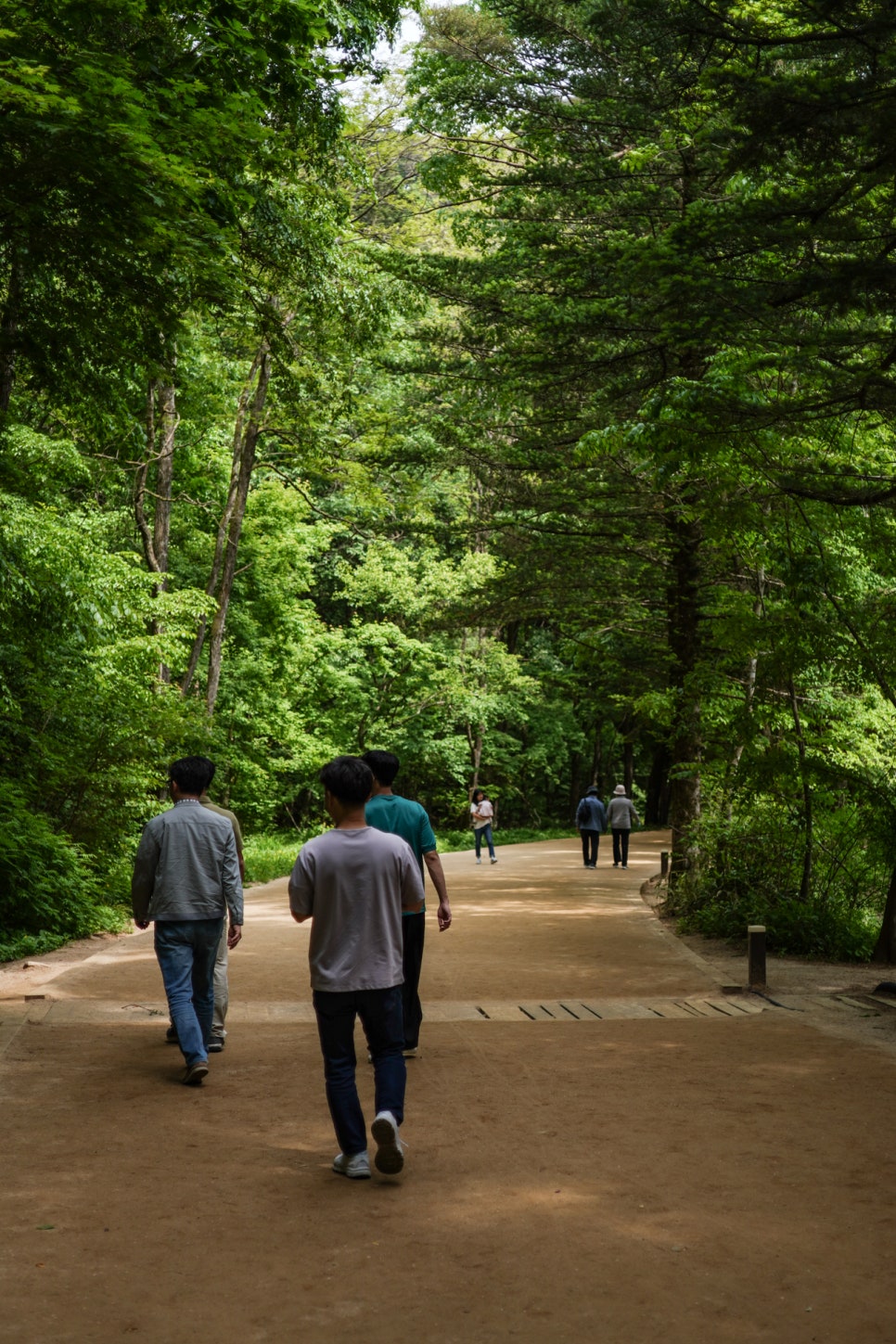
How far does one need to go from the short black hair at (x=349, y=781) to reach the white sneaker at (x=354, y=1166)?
1565 mm

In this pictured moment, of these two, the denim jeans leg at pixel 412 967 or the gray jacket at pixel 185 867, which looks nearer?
the gray jacket at pixel 185 867

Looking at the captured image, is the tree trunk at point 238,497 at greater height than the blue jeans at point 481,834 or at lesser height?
greater

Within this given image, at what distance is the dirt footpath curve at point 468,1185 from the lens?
4086 millimetres

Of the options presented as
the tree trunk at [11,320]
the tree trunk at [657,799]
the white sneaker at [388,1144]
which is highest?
the tree trunk at [11,320]

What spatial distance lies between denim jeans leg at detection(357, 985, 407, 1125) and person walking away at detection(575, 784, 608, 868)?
21629 mm

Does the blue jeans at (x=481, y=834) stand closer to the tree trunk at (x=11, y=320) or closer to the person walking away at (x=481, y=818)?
the person walking away at (x=481, y=818)

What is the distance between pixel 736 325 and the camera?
10.3 meters

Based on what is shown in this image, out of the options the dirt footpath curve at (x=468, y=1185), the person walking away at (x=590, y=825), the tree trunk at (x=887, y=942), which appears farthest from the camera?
the person walking away at (x=590, y=825)

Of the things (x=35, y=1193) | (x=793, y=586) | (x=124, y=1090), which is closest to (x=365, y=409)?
(x=793, y=586)

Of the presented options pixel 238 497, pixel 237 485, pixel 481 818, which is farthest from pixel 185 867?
pixel 481 818

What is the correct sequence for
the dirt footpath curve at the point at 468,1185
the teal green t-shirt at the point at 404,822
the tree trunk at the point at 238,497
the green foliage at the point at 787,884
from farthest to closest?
the tree trunk at the point at 238,497, the green foliage at the point at 787,884, the teal green t-shirt at the point at 404,822, the dirt footpath curve at the point at 468,1185

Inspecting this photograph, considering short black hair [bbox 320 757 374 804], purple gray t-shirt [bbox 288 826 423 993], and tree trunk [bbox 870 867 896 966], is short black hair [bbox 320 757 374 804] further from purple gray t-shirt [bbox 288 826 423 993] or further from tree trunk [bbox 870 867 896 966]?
tree trunk [bbox 870 867 896 966]

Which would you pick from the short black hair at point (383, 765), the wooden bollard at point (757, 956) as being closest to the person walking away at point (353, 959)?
the short black hair at point (383, 765)

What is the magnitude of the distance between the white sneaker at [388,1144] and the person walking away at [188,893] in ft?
7.03
